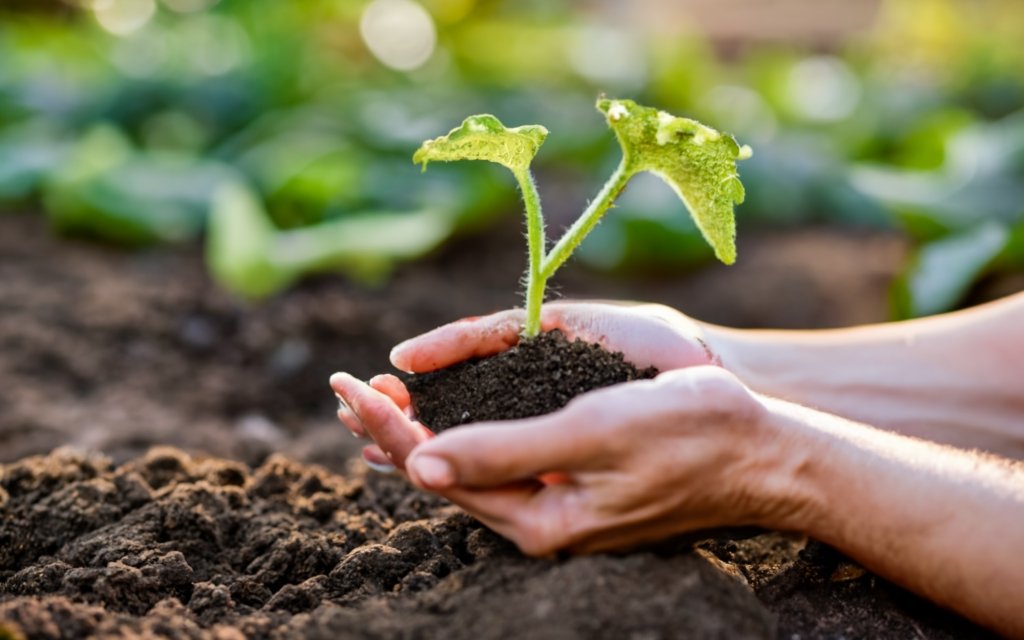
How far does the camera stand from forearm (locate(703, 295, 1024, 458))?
6.67ft

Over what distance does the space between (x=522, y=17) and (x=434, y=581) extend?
278 inches

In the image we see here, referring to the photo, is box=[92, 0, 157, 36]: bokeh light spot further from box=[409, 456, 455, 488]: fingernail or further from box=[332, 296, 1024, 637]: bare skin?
box=[409, 456, 455, 488]: fingernail

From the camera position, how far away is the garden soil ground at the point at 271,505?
138cm

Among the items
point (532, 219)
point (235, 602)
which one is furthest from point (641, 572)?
point (235, 602)

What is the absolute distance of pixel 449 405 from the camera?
1.58 m

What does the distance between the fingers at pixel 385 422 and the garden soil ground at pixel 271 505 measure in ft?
0.66

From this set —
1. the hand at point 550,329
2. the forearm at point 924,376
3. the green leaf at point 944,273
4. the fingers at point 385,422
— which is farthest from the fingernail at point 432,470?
the green leaf at point 944,273

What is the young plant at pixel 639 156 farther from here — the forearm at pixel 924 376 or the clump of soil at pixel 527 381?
the forearm at pixel 924 376

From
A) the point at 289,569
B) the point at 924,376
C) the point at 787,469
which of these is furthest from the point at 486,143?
the point at 924,376

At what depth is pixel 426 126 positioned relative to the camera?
4.31 meters

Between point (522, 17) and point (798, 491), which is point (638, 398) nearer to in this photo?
point (798, 491)

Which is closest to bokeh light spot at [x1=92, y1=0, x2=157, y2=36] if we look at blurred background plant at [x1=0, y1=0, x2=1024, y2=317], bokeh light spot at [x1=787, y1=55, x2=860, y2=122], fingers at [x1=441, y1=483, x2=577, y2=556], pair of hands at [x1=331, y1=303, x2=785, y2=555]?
blurred background plant at [x1=0, y1=0, x2=1024, y2=317]

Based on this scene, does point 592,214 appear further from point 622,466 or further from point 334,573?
point 334,573

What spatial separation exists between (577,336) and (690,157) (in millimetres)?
355
